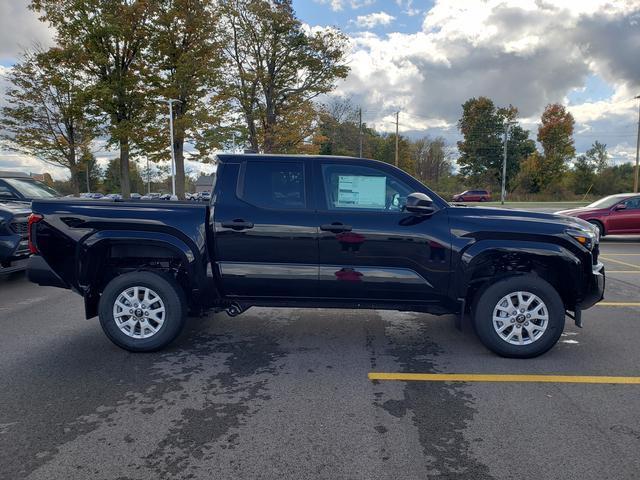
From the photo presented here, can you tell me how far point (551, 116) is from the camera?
6191 cm

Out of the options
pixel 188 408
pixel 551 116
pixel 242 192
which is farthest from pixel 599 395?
pixel 551 116

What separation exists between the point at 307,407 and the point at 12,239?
6559 millimetres

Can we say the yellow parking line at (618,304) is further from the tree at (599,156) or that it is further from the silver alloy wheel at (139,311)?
the tree at (599,156)

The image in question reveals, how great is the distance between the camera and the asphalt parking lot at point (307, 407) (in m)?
2.74

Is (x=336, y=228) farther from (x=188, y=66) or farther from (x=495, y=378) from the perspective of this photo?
(x=188, y=66)

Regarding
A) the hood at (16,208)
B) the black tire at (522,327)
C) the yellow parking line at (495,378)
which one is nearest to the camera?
the yellow parking line at (495,378)

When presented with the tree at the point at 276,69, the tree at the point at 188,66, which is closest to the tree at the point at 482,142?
the tree at the point at 276,69

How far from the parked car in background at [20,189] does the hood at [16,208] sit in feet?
3.04

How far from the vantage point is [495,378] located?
159 inches

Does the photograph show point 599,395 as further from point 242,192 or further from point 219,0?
point 219,0

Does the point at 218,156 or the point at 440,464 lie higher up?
the point at 218,156

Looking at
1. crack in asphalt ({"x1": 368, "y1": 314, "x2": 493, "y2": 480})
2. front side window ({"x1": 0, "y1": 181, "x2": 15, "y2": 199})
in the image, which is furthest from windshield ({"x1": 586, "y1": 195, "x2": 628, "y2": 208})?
front side window ({"x1": 0, "y1": 181, "x2": 15, "y2": 199})

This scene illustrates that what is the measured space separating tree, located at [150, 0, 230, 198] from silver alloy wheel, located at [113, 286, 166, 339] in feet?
76.2

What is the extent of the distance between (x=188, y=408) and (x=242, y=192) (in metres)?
2.10
